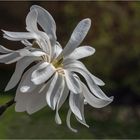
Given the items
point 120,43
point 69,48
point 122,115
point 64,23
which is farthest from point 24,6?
point 69,48

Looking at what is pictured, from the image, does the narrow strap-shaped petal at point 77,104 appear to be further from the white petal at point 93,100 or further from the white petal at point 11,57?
the white petal at point 11,57

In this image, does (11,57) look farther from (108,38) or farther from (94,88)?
(108,38)

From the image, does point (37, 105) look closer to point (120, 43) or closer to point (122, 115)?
point (122, 115)

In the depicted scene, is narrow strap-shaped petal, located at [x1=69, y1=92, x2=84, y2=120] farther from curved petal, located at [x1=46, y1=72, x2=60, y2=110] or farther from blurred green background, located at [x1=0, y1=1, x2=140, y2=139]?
blurred green background, located at [x1=0, y1=1, x2=140, y2=139]

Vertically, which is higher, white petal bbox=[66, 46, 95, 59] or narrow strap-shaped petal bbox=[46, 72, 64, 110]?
narrow strap-shaped petal bbox=[46, 72, 64, 110]

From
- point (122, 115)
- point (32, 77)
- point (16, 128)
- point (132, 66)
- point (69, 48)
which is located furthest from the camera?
point (132, 66)

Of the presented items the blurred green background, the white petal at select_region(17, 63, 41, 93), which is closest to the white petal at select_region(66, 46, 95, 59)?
the white petal at select_region(17, 63, 41, 93)

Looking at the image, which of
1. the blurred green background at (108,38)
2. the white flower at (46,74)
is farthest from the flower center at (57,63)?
the blurred green background at (108,38)
